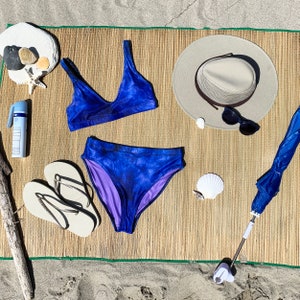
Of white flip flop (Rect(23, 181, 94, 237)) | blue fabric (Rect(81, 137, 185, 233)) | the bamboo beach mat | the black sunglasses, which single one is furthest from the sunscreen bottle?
the black sunglasses

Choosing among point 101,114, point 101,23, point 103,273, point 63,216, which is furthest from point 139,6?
point 103,273

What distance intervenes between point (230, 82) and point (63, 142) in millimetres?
735

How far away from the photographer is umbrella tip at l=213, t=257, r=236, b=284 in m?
1.66

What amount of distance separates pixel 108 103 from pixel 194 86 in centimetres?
37

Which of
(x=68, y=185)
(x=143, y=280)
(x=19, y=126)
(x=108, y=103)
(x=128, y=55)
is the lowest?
(x=143, y=280)

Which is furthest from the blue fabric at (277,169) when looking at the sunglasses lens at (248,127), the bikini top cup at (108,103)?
the bikini top cup at (108,103)

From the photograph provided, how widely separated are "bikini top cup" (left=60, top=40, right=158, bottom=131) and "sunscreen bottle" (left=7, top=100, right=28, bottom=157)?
18 centimetres

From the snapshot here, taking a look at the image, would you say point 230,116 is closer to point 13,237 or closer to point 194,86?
point 194,86

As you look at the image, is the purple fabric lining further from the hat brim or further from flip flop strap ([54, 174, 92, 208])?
the hat brim

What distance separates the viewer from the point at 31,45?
181cm

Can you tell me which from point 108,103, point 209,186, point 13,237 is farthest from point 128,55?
point 13,237

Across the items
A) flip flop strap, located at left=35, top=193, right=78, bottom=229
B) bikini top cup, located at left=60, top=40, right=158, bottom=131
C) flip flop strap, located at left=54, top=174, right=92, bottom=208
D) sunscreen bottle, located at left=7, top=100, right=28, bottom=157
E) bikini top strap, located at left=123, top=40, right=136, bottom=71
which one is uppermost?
bikini top strap, located at left=123, top=40, right=136, bottom=71

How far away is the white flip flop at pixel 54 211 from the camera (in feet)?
5.54

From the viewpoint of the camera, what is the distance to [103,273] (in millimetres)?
1745
